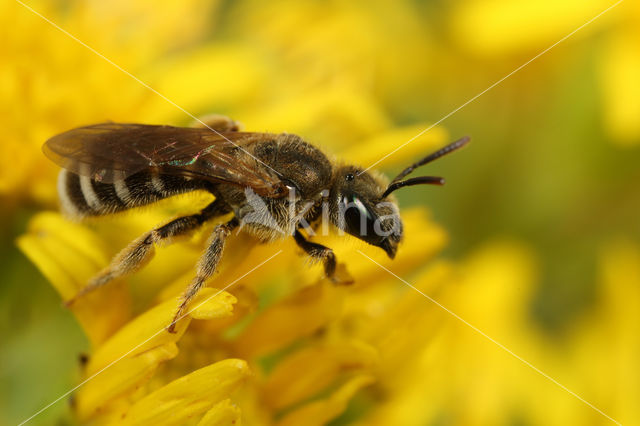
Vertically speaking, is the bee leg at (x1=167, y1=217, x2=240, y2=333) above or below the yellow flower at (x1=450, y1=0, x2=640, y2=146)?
above

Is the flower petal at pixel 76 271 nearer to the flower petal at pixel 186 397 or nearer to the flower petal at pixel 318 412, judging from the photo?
the flower petal at pixel 186 397

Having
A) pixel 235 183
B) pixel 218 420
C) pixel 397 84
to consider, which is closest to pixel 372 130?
pixel 397 84

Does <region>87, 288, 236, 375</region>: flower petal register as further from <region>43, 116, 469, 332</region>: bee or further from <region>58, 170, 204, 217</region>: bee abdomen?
<region>58, 170, 204, 217</region>: bee abdomen

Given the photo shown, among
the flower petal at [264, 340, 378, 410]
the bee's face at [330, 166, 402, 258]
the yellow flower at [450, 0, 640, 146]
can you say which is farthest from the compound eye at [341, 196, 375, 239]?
the yellow flower at [450, 0, 640, 146]

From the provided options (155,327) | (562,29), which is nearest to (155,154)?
(155,327)

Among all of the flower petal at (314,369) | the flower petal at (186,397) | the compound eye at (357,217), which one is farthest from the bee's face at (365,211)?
the flower petal at (186,397)

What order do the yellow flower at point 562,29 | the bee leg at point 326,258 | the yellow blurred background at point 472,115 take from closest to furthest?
the bee leg at point 326,258 → the yellow blurred background at point 472,115 → the yellow flower at point 562,29

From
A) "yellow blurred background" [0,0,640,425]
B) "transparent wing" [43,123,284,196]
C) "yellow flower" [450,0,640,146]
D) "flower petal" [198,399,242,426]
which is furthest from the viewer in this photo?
"yellow flower" [450,0,640,146]

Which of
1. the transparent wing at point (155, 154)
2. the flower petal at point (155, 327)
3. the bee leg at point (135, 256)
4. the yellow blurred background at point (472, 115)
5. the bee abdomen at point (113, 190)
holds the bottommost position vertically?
the yellow blurred background at point (472, 115)

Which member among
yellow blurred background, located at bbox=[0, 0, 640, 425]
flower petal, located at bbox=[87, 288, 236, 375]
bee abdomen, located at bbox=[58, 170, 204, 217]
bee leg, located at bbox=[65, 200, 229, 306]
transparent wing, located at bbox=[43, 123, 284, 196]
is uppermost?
transparent wing, located at bbox=[43, 123, 284, 196]
